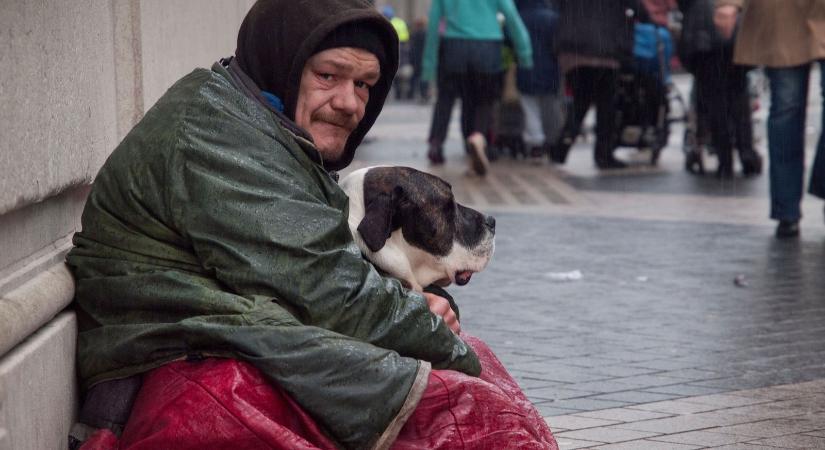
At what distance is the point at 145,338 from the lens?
2.90m

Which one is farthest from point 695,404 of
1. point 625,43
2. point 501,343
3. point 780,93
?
point 625,43

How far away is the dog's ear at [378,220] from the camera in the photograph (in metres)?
3.48

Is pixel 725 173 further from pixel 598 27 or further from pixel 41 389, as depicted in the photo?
pixel 41 389

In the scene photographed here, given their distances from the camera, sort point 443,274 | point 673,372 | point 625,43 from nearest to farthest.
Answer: point 443,274
point 673,372
point 625,43

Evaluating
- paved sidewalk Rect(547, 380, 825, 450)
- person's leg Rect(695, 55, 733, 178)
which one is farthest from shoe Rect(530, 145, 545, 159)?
paved sidewalk Rect(547, 380, 825, 450)

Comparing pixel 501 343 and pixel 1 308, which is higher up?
pixel 1 308

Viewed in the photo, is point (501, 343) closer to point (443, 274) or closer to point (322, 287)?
point (443, 274)

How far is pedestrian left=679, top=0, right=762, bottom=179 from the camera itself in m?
12.4

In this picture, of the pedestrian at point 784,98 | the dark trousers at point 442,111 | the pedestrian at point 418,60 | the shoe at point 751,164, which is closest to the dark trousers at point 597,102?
the dark trousers at point 442,111

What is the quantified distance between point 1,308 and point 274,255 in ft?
1.79

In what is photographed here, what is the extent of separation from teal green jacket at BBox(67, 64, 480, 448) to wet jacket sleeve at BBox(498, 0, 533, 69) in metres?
10.8

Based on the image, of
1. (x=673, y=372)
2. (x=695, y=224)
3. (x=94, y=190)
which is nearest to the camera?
(x=94, y=190)

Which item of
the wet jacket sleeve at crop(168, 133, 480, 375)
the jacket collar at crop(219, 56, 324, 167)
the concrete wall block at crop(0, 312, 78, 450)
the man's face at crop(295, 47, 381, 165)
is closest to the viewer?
the concrete wall block at crop(0, 312, 78, 450)

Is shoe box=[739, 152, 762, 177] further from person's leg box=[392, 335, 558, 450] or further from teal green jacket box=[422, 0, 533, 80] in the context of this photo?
person's leg box=[392, 335, 558, 450]
